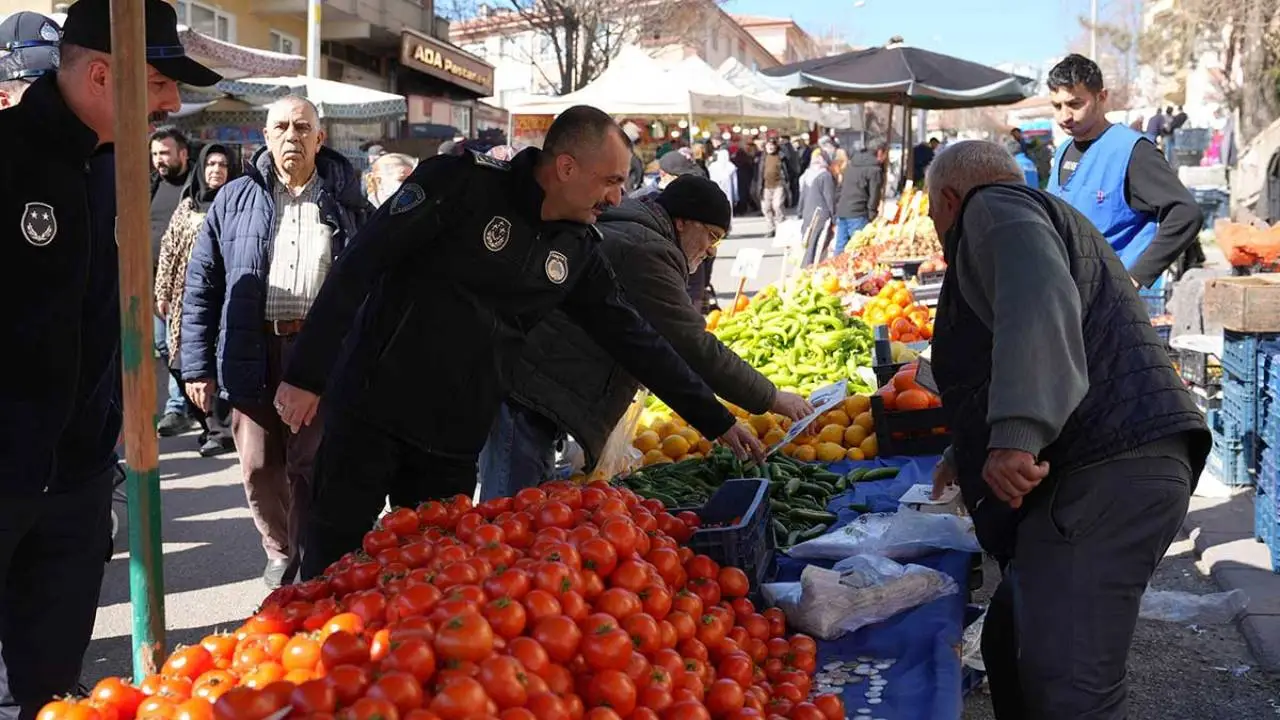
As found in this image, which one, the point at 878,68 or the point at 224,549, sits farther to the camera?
the point at 878,68

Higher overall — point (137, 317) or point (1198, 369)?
point (137, 317)

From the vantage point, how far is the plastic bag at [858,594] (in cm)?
307

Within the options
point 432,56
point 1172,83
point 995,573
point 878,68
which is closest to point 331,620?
point 995,573

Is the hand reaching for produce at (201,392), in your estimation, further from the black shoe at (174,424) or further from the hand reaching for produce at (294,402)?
the black shoe at (174,424)

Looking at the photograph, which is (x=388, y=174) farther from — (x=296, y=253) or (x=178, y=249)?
(x=296, y=253)

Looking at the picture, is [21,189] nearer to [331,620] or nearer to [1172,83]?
[331,620]

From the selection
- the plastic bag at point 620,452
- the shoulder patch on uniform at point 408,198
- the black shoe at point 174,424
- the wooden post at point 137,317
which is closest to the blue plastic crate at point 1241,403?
the plastic bag at point 620,452

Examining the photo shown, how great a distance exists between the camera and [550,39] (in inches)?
1410

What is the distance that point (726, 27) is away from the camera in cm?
6769

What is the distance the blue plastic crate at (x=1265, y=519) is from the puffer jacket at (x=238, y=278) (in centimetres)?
462

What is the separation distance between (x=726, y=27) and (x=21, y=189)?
6785cm

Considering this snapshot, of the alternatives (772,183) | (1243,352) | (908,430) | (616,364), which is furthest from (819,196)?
(616,364)

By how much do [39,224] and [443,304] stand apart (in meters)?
1.14

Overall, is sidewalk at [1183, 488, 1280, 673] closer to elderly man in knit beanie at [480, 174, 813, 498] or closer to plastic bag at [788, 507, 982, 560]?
plastic bag at [788, 507, 982, 560]
